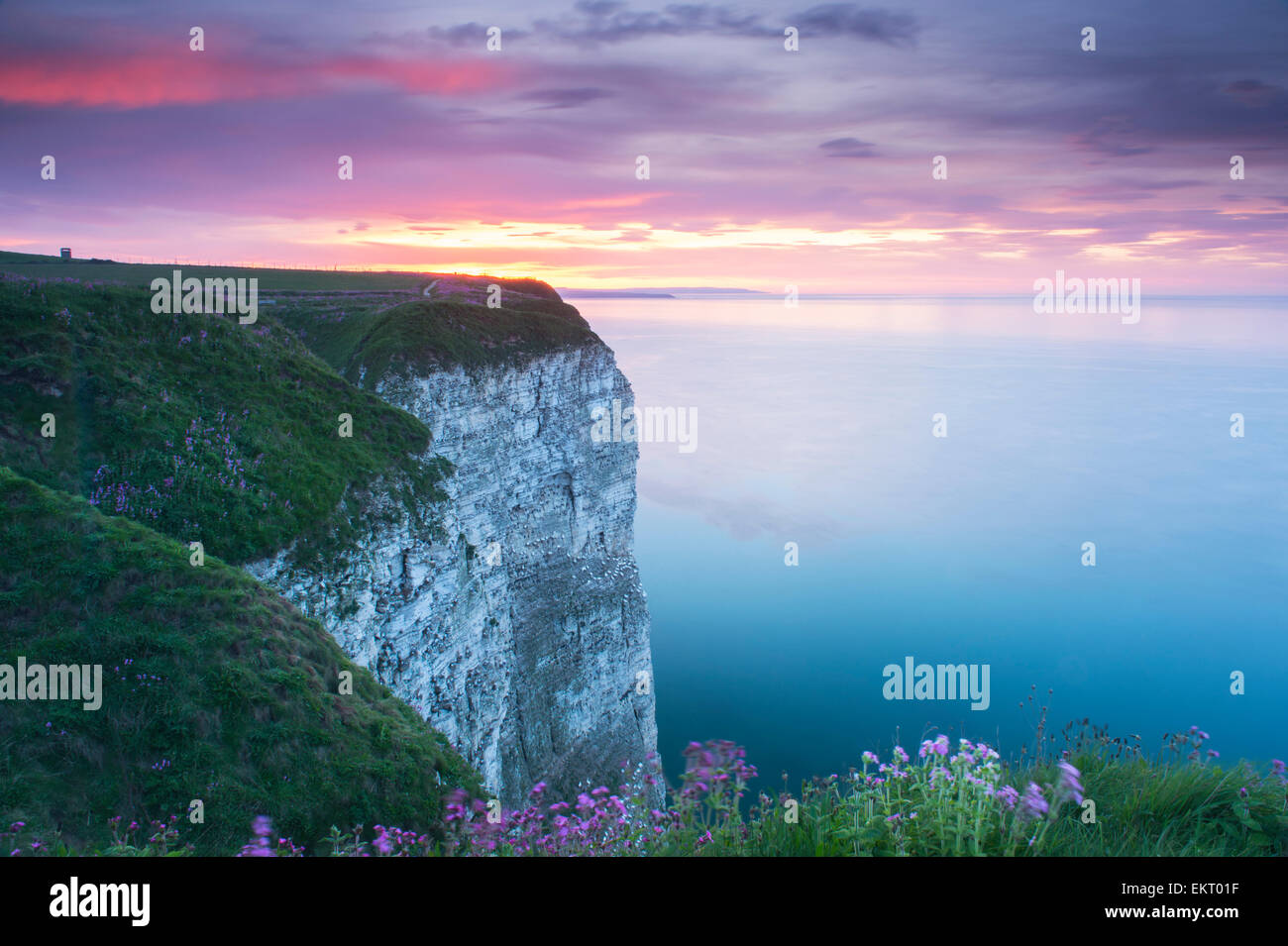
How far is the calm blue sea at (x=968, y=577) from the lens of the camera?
55844mm

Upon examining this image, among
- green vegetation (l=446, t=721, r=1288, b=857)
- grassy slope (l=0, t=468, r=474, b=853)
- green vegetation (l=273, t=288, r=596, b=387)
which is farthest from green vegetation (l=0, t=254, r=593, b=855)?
green vegetation (l=273, t=288, r=596, b=387)

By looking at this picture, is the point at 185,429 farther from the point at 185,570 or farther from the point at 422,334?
the point at 422,334

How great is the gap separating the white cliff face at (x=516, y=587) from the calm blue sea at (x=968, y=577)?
14928 mm

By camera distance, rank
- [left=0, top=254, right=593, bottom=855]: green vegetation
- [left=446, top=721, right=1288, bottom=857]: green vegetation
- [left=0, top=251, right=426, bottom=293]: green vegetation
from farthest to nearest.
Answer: [left=0, top=251, right=426, bottom=293]: green vegetation
[left=0, top=254, right=593, bottom=855]: green vegetation
[left=446, top=721, right=1288, bottom=857]: green vegetation

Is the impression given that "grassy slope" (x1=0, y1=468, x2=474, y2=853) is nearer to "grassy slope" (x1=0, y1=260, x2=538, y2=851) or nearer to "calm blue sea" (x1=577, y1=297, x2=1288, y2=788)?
"grassy slope" (x1=0, y1=260, x2=538, y2=851)

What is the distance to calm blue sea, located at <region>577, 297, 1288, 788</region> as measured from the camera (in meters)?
55.8

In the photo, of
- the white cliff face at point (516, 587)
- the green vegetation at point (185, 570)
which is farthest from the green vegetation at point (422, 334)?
the green vegetation at point (185, 570)

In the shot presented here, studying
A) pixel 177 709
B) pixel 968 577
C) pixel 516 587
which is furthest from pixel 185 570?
pixel 968 577

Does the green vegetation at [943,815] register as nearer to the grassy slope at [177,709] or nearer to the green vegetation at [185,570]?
the green vegetation at [185,570]

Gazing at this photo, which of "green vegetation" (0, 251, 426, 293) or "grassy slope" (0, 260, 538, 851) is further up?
"green vegetation" (0, 251, 426, 293)

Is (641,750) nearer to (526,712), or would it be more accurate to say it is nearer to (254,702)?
(526,712)

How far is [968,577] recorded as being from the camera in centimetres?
7838

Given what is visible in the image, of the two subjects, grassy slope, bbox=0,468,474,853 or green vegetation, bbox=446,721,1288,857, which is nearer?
green vegetation, bbox=446,721,1288,857

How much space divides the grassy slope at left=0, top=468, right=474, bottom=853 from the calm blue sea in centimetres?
2874
